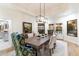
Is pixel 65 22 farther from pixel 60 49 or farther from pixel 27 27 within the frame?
pixel 27 27

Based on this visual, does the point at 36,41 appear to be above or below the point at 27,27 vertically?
below

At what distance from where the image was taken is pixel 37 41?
1.92m

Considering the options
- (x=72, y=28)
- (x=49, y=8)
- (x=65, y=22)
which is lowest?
(x=72, y=28)

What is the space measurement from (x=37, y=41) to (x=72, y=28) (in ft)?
2.36

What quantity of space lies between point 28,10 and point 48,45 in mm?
777

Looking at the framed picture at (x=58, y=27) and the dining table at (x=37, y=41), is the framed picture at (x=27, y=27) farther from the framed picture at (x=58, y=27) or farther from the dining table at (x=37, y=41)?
the framed picture at (x=58, y=27)

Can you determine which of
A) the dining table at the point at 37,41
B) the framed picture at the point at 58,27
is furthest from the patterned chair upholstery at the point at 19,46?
the framed picture at the point at 58,27

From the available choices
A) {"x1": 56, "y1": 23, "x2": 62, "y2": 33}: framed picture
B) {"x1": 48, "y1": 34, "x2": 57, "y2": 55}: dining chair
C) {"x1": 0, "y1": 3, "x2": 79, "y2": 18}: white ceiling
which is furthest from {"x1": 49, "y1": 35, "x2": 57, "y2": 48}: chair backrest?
{"x1": 0, "y1": 3, "x2": 79, "y2": 18}: white ceiling

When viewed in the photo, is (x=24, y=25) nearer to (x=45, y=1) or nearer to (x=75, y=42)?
(x=45, y=1)

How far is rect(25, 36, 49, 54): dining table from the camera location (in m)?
1.88

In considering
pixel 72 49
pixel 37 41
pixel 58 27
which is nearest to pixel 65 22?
Result: pixel 58 27

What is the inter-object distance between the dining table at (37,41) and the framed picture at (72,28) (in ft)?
1.49

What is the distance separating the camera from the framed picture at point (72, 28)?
1945 mm

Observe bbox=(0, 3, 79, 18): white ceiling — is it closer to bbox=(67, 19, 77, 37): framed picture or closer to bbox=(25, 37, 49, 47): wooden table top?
bbox=(67, 19, 77, 37): framed picture
